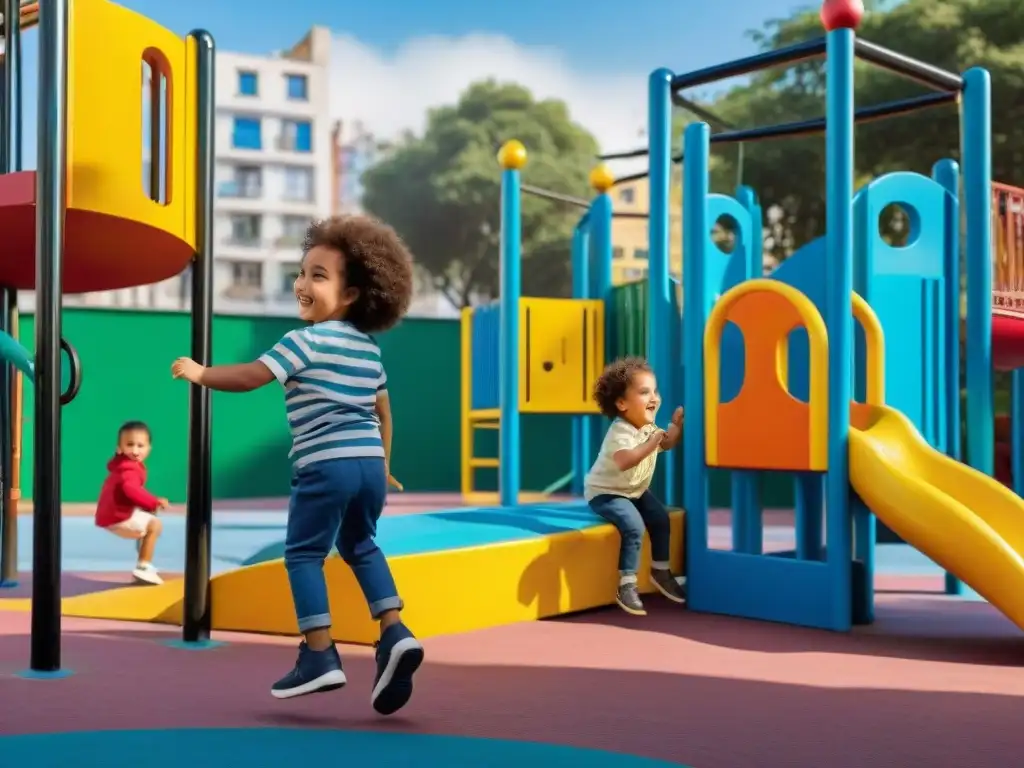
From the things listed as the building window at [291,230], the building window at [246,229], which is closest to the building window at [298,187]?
the building window at [291,230]

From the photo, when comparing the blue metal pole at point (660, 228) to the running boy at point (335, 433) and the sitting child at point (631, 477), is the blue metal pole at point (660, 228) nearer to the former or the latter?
the sitting child at point (631, 477)

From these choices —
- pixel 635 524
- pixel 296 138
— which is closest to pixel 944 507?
pixel 635 524

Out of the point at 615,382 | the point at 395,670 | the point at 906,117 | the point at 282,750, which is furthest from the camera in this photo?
the point at 906,117

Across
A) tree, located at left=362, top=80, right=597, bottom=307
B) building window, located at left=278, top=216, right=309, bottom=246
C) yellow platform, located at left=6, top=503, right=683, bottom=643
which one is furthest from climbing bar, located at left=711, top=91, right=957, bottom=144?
building window, located at left=278, top=216, right=309, bottom=246

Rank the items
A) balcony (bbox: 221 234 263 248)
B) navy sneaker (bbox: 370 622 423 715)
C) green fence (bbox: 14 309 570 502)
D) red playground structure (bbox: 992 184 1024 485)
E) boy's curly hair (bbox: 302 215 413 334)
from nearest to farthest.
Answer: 1. navy sneaker (bbox: 370 622 423 715)
2. boy's curly hair (bbox: 302 215 413 334)
3. red playground structure (bbox: 992 184 1024 485)
4. green fence (bbox: 14 309 570 502)
5. balcony (bbox: 221 234 263 248)

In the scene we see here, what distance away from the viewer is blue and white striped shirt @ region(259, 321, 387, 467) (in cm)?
318

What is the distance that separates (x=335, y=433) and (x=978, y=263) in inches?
156

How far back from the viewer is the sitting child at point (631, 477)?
5254mm

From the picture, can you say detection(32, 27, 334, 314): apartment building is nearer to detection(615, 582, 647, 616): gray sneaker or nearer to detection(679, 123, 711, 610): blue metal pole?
detection(679, 123, 711, 610): blue metal pole

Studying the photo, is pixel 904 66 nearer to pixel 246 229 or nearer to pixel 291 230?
pixel 246 229

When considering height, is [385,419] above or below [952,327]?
below

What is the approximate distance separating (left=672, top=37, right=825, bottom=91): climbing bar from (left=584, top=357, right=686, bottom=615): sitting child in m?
1.44

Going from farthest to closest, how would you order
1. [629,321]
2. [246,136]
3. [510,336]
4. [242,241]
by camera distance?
[246,136], [242,241], [510,336], [629,321]

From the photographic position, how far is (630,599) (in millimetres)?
5203
